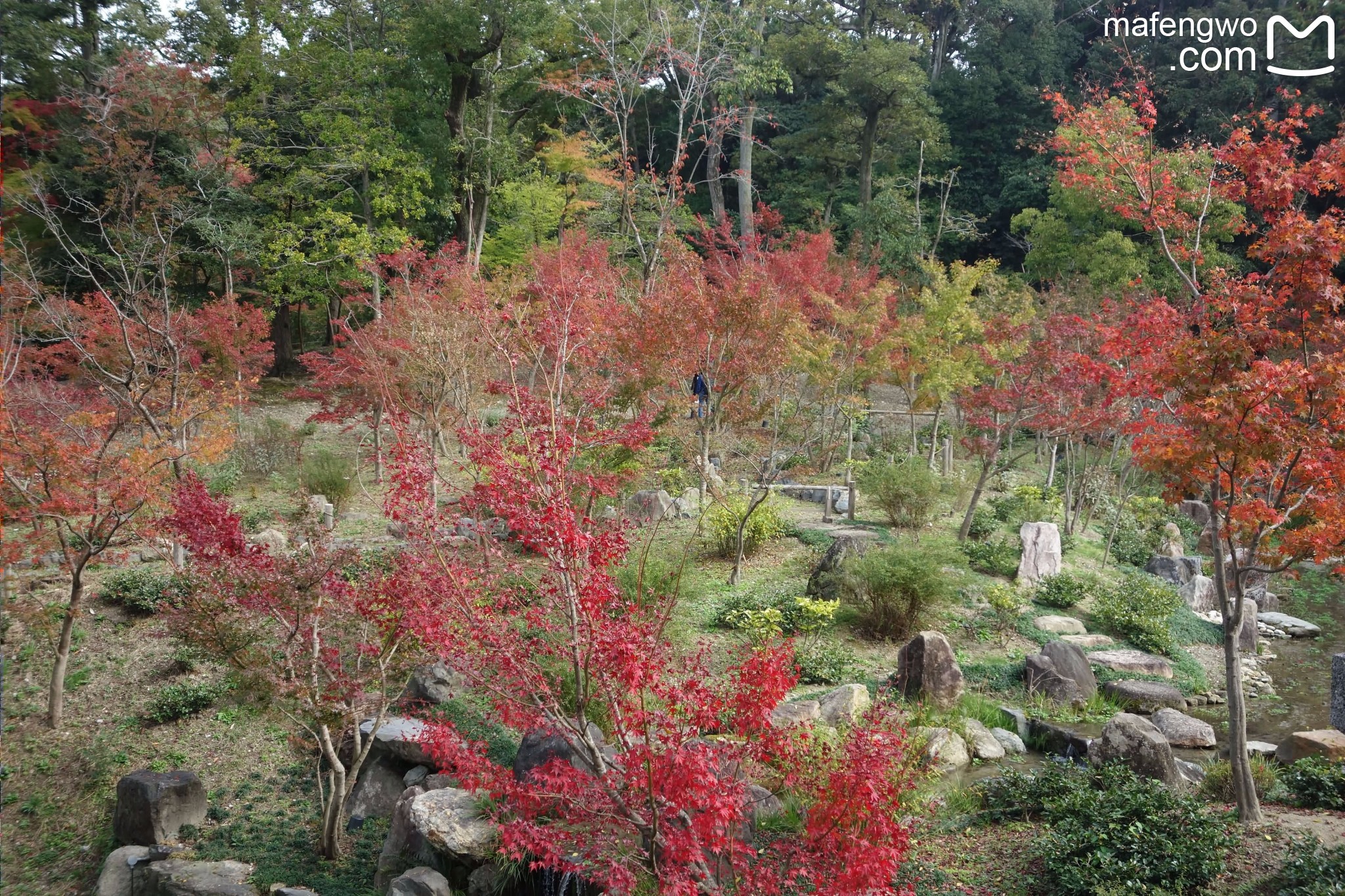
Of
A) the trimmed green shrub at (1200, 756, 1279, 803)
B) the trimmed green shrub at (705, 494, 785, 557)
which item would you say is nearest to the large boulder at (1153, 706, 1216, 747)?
the trimmed green shrub at (1200, 756, 1279, 803)

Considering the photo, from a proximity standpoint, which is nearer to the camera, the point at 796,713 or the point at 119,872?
the point at 119,872

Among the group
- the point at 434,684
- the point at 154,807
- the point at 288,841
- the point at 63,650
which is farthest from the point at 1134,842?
the point at 63,650

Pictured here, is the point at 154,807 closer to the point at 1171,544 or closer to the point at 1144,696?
the point at 1144,696

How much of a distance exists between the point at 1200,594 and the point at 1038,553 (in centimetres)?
288

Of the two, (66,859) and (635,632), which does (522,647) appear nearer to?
(635,632)

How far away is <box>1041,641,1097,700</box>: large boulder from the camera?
339 inches

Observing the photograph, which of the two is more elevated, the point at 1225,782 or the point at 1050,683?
the point at 1225,782

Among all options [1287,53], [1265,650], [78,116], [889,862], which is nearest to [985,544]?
[1265,650]

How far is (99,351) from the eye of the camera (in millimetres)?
13117

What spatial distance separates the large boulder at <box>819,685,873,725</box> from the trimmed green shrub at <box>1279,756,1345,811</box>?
2959mm

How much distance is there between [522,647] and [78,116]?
47.4 ft

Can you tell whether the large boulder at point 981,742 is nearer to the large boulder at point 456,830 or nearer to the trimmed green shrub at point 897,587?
the trimmed green shrub at point 897,587

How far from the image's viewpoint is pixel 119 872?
17.9 ft

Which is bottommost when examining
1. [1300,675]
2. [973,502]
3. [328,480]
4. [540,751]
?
[1300,675]
